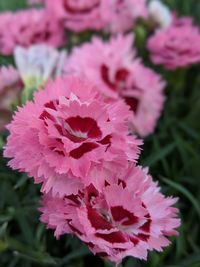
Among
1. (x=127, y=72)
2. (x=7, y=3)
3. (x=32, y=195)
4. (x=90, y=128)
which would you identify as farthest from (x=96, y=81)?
(x=7, y=3)

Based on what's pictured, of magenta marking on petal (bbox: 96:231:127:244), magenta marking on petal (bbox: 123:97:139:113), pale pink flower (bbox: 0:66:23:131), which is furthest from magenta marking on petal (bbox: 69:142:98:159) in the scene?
magenta marking on petal (bbox: 123:97:139:113)

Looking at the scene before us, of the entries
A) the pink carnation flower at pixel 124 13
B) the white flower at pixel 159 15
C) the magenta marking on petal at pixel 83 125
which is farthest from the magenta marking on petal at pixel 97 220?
the white flower at pixel 159 15

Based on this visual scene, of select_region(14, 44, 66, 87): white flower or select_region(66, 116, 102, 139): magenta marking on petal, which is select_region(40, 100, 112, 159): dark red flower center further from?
select_region(14, 44, 66, 87): white flower

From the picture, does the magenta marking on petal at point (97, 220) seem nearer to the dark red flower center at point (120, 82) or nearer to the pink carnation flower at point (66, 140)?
the pink carnation flower at point (66, 140)

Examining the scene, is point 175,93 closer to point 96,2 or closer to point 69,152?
point 96,2

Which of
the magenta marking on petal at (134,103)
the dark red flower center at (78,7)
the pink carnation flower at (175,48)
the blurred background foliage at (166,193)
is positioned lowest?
the blurred background foliage at (166,193)
